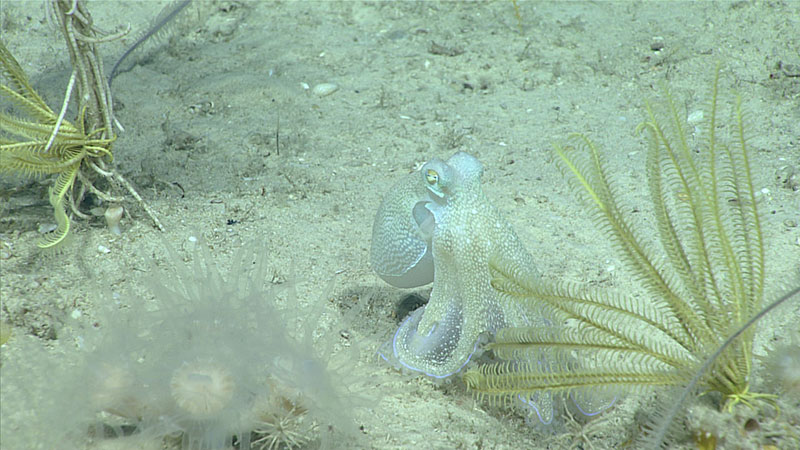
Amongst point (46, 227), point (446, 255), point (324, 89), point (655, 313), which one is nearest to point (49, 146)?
point (46, 227)

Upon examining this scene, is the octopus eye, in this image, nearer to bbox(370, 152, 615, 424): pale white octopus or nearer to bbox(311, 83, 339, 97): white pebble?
bbox(370, 152, 615, 424): pale white octopus

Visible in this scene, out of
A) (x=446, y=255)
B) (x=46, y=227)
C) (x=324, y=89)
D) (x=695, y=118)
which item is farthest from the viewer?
(x=324, y=89)

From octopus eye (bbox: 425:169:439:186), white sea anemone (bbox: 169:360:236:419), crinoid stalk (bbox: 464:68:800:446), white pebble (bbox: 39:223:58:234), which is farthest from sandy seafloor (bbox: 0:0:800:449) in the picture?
octopus eye (bbox: 425:169:439:186)

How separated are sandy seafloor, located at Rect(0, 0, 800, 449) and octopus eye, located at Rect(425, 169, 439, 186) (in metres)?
0.81

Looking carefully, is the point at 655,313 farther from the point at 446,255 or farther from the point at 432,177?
the point at 432,177

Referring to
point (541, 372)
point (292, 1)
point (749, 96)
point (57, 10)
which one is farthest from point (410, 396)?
point (292, 1)

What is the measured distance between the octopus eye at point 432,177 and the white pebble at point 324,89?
3513 mm

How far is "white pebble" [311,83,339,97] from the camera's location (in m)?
5.84

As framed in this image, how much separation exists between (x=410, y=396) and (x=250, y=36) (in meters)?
5.14

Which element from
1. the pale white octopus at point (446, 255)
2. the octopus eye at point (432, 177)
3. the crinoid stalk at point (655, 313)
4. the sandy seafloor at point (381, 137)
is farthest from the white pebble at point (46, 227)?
the crinoid stalk at point (655, 313)

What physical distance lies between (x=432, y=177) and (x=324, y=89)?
3.60 meters

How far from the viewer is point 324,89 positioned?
587cm

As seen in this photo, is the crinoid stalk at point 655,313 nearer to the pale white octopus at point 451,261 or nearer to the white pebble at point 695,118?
the pale white octopus at point 451,261

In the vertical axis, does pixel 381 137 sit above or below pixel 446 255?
below
